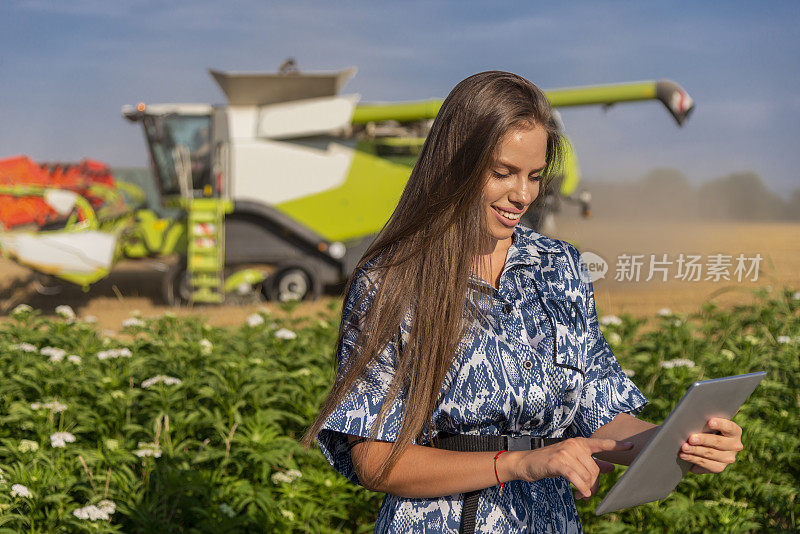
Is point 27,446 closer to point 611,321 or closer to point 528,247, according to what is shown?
point 528,247

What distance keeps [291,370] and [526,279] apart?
111 inches

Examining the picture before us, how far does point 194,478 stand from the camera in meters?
3.18

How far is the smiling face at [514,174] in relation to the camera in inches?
58.0

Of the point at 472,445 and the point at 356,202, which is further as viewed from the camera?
the point at 356,202

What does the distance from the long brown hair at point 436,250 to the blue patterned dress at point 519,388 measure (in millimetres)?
30

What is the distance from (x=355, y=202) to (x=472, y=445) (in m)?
11.8

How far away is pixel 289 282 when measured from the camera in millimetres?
12602

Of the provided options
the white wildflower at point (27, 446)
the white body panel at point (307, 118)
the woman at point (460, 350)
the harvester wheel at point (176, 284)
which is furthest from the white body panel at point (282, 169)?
the woman at point (460, 350)

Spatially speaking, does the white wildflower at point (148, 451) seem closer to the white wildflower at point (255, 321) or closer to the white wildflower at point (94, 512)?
the white wildflower at point (94, 512)

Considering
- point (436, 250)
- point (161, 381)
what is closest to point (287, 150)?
point (161, 381)

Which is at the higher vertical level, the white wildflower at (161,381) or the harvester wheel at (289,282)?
the white wildflower at (161,381)

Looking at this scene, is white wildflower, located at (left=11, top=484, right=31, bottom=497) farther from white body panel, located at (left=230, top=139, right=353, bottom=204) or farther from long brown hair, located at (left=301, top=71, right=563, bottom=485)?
white body panel, located at (left=230, top=139, right=353, bottom=204)

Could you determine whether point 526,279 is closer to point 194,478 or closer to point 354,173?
point 194,478

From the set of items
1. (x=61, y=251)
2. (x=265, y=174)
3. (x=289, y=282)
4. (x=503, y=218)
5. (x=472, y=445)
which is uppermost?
(x=503, y=218)
